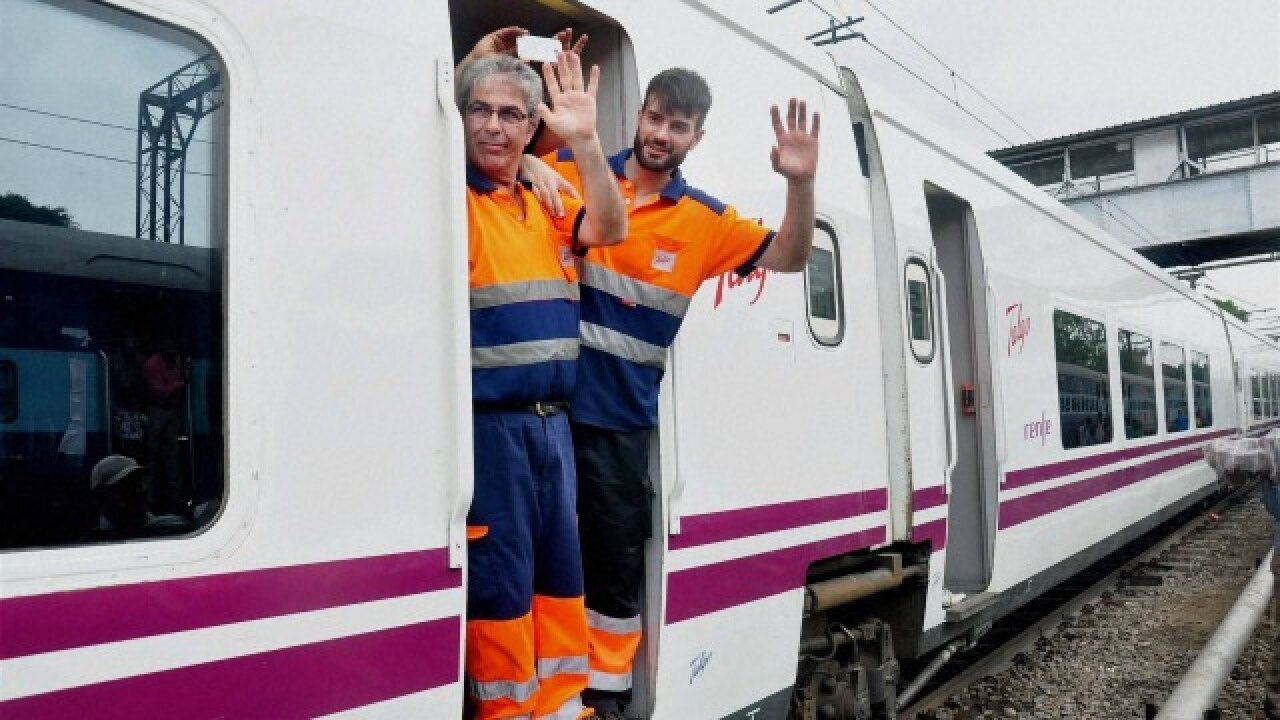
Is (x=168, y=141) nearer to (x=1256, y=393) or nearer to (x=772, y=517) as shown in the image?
(x=772, y=517)

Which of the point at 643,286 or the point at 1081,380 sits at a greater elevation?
the point at 643,286

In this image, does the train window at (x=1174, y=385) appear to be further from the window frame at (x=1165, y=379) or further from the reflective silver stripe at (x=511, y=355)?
the reflective silver stripe at (x=511, y=355)

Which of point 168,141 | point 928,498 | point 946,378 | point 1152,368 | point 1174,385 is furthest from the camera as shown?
point 1174,385

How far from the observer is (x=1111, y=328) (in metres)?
8.81

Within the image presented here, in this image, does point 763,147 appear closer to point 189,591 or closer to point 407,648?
point 407,648

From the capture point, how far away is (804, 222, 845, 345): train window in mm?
4191

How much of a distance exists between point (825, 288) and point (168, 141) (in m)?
2.81

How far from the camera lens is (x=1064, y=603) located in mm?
8891

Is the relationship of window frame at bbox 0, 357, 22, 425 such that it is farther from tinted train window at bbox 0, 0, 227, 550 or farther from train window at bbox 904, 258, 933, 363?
train window at bbox 904, 258, 933, 363

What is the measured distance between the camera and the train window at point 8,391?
1808mm

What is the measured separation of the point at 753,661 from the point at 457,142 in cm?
210

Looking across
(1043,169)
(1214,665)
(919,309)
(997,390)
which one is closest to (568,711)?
(1214,665)

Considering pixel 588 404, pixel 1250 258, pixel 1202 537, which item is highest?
pixel 1250 258

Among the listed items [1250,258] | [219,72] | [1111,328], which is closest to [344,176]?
[219,72]
